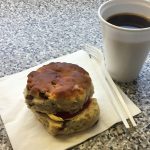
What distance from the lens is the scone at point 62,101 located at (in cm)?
43

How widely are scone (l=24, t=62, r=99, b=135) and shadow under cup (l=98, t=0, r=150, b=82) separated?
0.09m

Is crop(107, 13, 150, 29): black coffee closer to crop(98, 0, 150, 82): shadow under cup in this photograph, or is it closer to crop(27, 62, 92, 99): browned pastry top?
crop(98, 0, 150, 82): shadow under cup

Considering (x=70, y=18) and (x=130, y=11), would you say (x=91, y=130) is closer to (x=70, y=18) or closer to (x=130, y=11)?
(x=130, y=11)

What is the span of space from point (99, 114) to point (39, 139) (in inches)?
4.1

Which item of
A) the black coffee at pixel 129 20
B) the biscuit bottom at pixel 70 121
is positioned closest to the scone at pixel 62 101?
the biscuit bottom at pixel 70 121

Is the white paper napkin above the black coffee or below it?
below

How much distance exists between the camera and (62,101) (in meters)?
0.42

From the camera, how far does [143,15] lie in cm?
55

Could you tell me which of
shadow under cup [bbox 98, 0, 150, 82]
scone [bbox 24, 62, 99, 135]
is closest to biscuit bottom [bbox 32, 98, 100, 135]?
scone [bbox 24, 62, 99, 135]

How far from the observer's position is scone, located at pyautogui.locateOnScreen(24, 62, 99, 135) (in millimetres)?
427

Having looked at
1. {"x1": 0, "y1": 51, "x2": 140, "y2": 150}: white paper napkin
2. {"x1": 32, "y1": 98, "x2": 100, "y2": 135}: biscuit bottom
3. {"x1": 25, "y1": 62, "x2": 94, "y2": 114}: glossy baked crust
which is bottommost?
{"x1": 0, "y1": 51, "x2": 140, "y2": 150}: white paper napkin

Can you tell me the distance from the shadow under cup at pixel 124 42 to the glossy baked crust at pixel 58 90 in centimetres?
9

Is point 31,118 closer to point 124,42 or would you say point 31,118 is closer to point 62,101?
point 62,101

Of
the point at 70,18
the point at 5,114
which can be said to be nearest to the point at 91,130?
the point at 5,114
